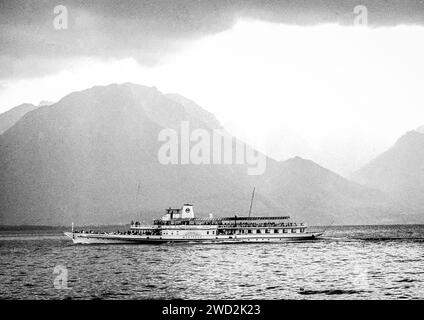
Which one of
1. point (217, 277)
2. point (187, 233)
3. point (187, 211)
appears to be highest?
point (187, 211)

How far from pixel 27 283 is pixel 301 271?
95.3ft

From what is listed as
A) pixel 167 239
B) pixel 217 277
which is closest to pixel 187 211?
pixel 167 239

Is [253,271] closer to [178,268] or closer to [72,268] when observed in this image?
[178,268]

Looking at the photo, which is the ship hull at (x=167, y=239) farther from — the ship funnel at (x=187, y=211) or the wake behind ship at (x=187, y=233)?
the ship funnel at (x=187, y=211)

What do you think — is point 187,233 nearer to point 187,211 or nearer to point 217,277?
point 187,211

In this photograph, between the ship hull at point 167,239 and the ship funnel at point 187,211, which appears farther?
the ship funnel at point 187,211

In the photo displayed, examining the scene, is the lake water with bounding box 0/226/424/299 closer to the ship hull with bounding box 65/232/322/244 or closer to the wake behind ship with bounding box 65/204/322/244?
the wake behind ship with bounding box 65/204/322/244

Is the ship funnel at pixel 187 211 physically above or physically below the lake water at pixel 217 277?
above

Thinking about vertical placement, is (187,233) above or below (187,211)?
below

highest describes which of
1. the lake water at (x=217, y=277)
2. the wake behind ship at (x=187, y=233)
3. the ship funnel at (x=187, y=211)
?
the ship funnel at (x=187, y=211)

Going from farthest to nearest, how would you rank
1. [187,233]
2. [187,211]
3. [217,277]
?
[187,211] → [187,233] → [217,277]

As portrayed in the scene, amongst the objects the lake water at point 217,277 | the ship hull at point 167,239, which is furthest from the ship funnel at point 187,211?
the lake water at point 217,277

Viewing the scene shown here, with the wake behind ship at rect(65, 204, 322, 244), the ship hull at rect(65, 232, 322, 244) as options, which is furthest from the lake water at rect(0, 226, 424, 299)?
the ship hull at rect(65, 232, 322, 244)

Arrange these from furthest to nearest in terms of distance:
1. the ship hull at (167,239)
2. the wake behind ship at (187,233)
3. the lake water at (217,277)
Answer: the ship hull at (167,239), the wake behind ship at (187,233), the lake water at (217,277)
